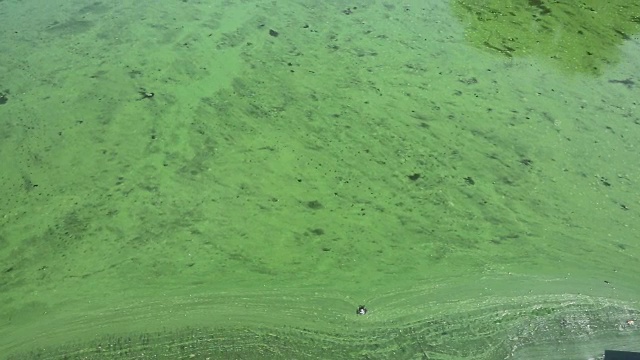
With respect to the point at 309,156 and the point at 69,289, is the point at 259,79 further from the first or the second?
the point at 69,289

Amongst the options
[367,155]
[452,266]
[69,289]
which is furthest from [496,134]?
[69,289]

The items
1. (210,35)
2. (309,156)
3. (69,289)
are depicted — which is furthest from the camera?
(210,35)

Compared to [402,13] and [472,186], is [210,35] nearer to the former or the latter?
[402,13]

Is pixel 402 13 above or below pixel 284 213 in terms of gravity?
above

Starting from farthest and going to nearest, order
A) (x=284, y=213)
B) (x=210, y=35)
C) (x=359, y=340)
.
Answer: (x=210, y=35)
(x=284, y=213)
(x=359, y=340)

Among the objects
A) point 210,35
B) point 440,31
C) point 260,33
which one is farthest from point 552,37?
point 210,35

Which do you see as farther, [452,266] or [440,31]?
[440,31]
